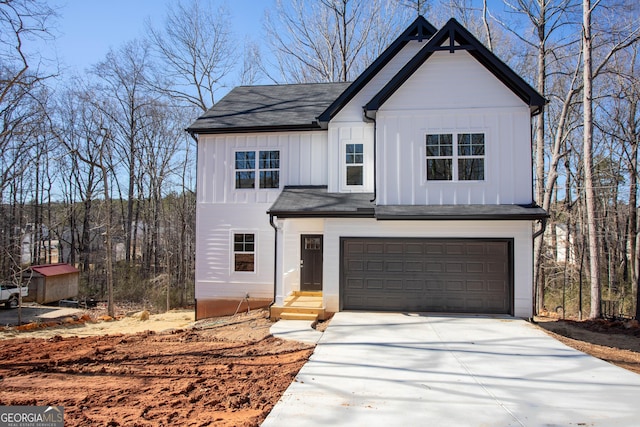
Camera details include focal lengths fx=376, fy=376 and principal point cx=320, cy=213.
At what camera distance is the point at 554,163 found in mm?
16922

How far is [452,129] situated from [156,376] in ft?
30.9

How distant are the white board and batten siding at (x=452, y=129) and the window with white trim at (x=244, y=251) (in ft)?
16.0

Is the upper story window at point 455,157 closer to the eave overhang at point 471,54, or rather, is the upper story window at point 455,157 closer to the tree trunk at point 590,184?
the eave overhang at point 471,54

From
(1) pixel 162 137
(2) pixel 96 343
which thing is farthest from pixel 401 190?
(1) pixel 162 137

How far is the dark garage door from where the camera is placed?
10.5 meters

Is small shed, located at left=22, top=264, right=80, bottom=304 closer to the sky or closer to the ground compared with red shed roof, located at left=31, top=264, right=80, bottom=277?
closer to the ground

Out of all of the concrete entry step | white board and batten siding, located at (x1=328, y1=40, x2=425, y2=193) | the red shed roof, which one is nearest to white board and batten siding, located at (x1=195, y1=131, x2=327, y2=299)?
white board and batten siding, located at (x1=328, y1=40, x2=425, y2=193)

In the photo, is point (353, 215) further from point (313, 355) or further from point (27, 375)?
point (27, 375)

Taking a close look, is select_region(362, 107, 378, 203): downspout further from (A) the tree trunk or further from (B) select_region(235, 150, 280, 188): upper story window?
(A) the tree trunk

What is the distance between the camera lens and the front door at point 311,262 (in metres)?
12.7

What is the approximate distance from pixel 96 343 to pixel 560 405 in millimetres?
9262

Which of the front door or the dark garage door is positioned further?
the front door

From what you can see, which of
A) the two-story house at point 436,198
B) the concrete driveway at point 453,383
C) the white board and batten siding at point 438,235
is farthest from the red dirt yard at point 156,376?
the two-story house at point 436,198

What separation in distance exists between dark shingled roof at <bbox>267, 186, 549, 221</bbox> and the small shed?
16.7 m
